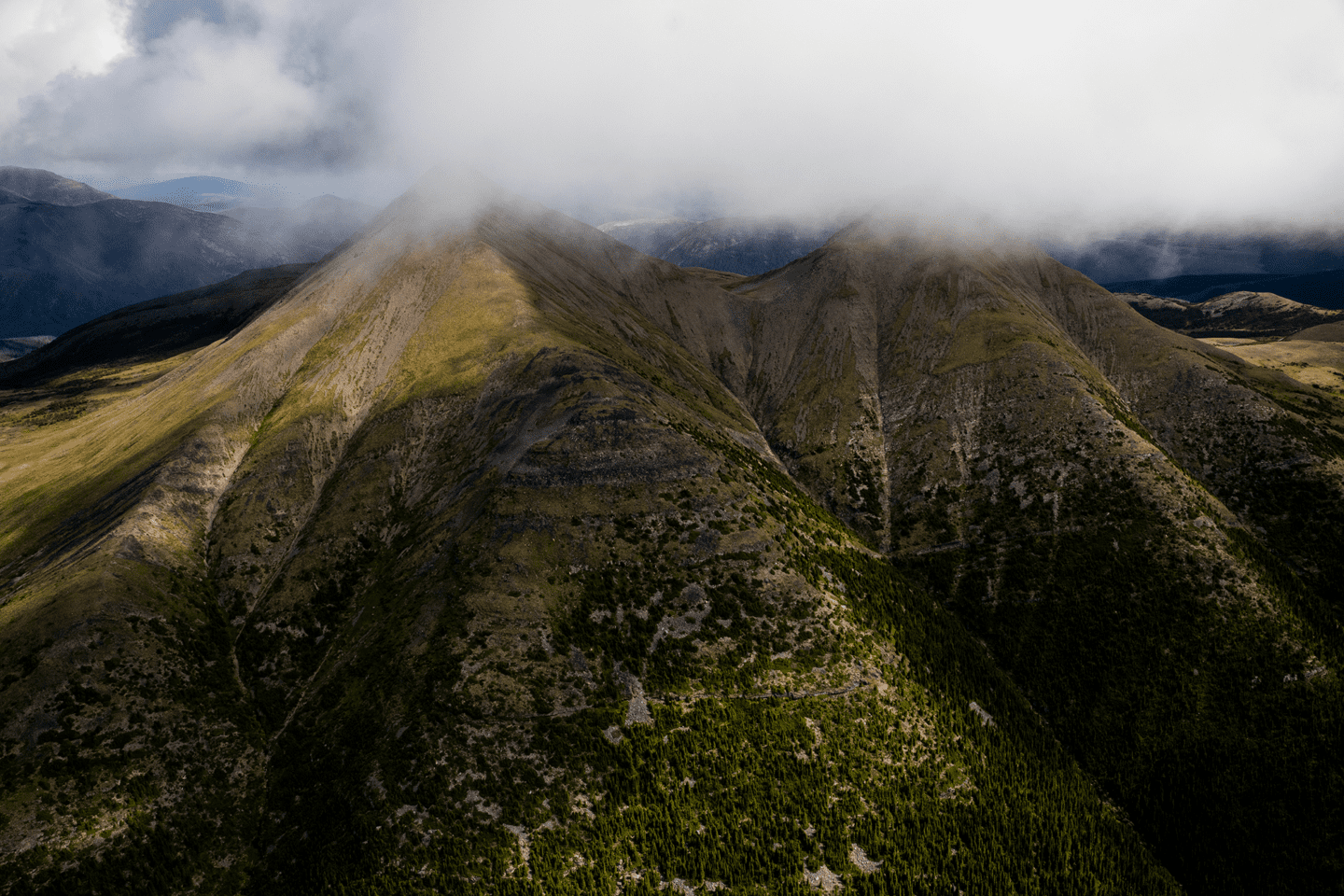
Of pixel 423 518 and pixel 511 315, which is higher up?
pixel 511 315

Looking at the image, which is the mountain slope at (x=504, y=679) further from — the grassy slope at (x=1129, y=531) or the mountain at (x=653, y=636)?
the grassy slope at (x=1129, y=531)

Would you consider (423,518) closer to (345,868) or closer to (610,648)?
(610,648)

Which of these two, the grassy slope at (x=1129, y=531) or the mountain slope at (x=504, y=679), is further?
the grassy slope at (x=1129, y=531)

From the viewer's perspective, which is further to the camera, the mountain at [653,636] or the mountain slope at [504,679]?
the mountain at [653,636]

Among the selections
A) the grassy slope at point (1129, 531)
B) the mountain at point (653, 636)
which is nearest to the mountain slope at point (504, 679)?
the mountain at point (653, 636)

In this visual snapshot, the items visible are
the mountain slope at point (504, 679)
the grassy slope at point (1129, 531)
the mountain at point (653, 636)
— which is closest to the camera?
the mountain slope at point (504, 679)

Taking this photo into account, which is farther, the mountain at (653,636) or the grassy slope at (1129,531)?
the grassy slope at (1129,531)

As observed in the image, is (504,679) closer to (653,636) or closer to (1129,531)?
(653,636)

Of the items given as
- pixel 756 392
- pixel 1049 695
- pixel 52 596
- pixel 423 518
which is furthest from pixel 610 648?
pixel 756 392

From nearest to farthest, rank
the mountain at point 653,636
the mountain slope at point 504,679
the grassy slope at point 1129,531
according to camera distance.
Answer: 1. the mountain slope at point 504,679
2. the mountain at point 653,636
3. the grassy slope at point 1129,531
